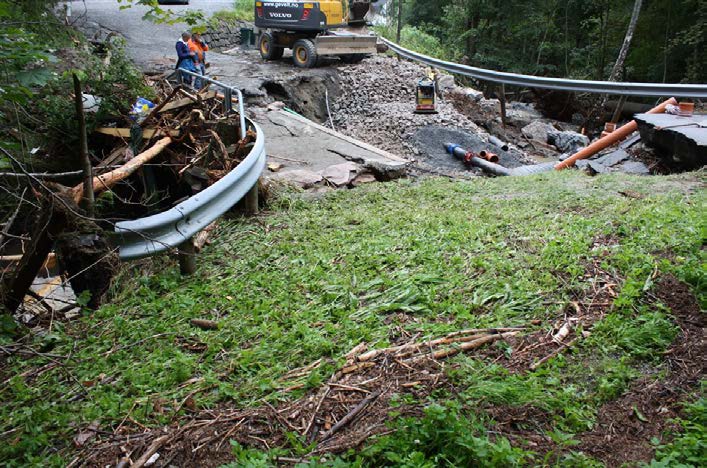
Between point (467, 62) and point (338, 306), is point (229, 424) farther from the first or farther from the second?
point (467, 62)

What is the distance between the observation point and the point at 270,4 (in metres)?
17.6

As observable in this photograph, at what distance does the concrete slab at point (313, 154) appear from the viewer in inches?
348

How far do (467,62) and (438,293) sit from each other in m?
28.6

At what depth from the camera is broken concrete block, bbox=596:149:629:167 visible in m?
9.71

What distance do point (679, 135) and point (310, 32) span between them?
12.8 meters

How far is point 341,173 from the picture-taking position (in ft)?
28.8

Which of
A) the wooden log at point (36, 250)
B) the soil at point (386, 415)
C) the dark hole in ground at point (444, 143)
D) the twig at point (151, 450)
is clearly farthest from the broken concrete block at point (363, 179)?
the twig at point (151, 450)

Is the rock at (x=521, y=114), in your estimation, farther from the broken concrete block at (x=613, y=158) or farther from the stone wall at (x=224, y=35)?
the stone wall at (x=224, y=35)

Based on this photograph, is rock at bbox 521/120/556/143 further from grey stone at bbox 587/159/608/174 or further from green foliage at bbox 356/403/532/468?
green foliage at bbox 356/403/532/468

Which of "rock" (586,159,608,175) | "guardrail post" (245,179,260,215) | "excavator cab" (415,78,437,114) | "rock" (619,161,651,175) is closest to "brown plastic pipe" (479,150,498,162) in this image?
"excavator cab" (415,78,437,114)

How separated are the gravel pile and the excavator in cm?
69

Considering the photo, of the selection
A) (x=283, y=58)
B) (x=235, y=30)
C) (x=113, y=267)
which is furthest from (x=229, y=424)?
(x=235, y=30)

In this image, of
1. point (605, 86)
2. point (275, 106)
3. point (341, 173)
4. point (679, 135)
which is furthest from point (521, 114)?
point (341, 173)

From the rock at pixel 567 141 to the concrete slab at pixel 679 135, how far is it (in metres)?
5.15
